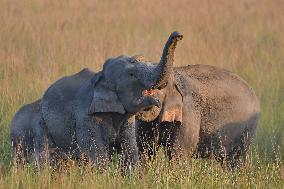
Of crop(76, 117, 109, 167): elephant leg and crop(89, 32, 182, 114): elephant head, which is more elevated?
crop(89, 32, 182, 114): elephant head

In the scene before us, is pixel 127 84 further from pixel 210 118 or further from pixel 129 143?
pixel 210 118

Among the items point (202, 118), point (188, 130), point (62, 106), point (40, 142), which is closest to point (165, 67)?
point (62, 106)

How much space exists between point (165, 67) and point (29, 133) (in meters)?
1.79

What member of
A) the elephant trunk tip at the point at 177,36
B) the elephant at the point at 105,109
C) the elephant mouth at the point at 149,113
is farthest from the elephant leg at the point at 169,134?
the elephant trunk tip at the point at 177,36

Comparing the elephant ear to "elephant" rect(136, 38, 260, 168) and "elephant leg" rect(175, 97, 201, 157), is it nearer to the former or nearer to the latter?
"elephant" rect(136, 38, 260, 168)

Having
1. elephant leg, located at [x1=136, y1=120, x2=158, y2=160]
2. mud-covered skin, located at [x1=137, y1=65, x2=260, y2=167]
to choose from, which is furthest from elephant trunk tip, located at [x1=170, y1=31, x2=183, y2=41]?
elephant leg, located at [x1=136, y1=120, x2=158, y2=160]

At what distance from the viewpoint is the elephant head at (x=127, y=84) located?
19.2 feet

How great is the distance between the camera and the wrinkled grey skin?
22.4ft

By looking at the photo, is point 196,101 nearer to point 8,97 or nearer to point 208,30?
point 8,97

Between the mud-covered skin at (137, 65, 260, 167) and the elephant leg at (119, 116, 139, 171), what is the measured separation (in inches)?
14.5

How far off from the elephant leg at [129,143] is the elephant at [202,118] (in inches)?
5.0

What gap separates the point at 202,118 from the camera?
7.34 metres

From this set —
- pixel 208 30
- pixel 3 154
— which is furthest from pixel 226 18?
pixel 3 154

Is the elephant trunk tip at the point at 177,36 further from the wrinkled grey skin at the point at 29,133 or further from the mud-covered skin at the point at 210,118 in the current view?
the wrinkled grey skin at the point at 29,133
